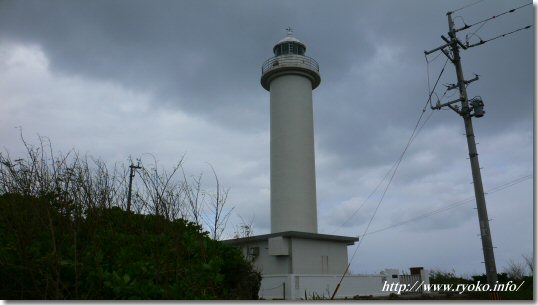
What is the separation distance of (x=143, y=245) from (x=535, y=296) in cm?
382

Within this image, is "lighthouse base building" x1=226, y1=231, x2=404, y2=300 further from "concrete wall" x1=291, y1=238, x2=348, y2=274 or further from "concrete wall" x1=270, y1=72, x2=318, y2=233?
"concrete wall" x1=270, y1=72, x2=318, y2=233

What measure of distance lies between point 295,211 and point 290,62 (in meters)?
6.53

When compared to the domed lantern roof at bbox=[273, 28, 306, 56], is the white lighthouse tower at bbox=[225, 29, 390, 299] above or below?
below

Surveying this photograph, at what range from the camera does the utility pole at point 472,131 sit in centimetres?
812

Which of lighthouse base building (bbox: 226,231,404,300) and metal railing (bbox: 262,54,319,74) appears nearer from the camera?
lighthouse base building (bbox: 226,231,404,300)

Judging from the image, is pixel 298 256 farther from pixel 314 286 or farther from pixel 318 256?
pixel 314 286

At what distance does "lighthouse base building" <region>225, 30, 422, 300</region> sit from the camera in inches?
545

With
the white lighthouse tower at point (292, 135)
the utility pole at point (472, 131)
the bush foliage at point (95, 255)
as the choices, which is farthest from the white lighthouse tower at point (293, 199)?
the bush foliage at point (95, 255)

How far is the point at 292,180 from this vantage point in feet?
54.3

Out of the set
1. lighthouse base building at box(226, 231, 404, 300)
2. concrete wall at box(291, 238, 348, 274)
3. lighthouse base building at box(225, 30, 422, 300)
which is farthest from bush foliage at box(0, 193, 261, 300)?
concrete wall at box(291, 238, 348, 274)

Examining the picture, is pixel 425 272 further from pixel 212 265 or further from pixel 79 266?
pixel 79 266

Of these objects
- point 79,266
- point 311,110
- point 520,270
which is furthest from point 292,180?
point 79,266

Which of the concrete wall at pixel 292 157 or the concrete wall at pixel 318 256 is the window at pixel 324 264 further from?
the concrete wall at pixel 292 157

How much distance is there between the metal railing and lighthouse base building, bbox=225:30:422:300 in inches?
1.5
